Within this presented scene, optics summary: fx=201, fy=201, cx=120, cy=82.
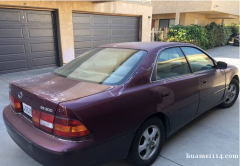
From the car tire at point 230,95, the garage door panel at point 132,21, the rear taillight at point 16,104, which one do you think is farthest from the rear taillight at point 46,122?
the garage door panel at point 132,21

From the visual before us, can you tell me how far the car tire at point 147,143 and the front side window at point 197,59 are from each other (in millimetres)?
1294

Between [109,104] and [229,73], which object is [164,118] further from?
[229,73]

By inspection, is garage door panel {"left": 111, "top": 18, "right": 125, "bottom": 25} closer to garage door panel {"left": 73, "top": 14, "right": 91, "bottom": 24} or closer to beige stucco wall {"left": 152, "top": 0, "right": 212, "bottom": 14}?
garage door panel {"left": 73, "top": 14, "right": 91, "bottom": 24}

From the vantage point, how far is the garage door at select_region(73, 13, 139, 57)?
8.95 meters

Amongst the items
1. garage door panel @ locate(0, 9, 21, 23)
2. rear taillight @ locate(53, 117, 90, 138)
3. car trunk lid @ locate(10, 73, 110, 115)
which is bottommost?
rear taillight @ locate(53, 117, 90, 138)

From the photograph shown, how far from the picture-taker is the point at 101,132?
6.51 feet

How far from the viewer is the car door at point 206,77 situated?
3.37 m

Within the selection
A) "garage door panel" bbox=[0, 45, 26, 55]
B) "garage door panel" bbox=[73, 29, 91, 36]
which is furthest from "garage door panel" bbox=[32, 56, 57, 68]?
"garage door panel" bbox=[73, 29, 91, 36]

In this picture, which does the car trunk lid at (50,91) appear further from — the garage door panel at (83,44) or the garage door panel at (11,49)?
the garage door panel at (83,44)

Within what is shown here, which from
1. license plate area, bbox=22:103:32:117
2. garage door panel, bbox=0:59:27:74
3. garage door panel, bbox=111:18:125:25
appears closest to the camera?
license plate area, bbox=22:103:32:117

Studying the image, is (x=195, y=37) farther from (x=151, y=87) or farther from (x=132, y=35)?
(x=151, y=87)

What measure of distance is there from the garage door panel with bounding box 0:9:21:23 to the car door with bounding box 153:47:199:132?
6.26 m

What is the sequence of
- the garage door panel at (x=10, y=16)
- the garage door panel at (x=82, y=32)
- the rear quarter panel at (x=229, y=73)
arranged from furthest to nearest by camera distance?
1. the garage door panel at (x=82, y=32)
2. the garage door panel at (x=10, y=16)
3. the rear quarter panel at (x=229, y=73)

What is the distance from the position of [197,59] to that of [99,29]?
6.82m
